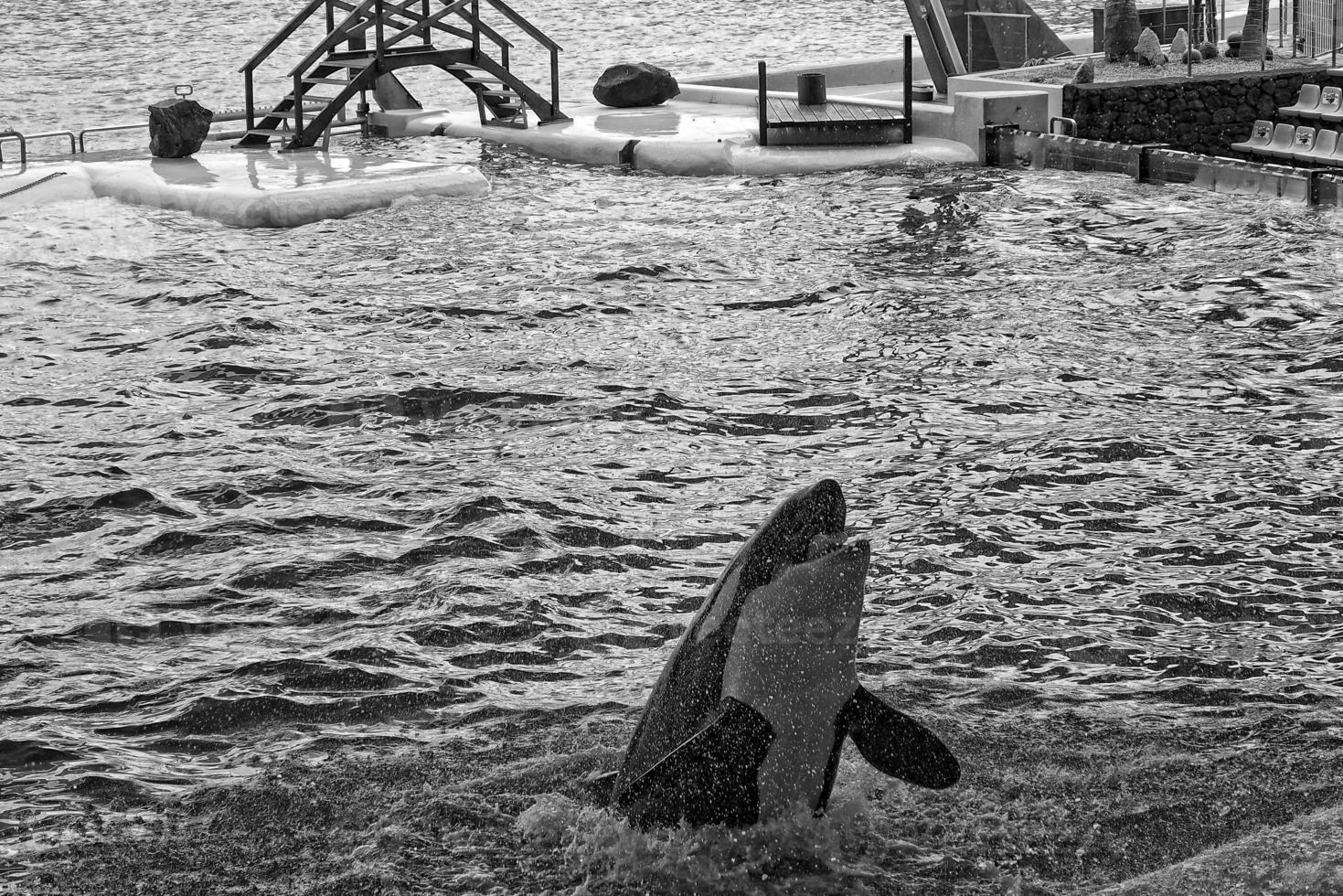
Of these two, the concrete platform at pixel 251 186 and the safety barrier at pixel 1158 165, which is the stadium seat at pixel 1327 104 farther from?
the concrete platform at pixel 251 186

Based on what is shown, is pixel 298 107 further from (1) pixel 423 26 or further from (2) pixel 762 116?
(2) pixel 762 116

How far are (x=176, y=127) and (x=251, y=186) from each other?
9.83ft

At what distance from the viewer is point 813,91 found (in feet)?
69.3

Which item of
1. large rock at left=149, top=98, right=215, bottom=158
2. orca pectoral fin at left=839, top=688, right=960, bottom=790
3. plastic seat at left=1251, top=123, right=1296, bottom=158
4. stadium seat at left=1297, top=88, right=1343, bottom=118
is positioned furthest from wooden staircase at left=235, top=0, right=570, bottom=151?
orca pectoral fin at left=839, top=688, right=960, bottom=790

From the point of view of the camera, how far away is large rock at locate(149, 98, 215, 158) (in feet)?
66.8

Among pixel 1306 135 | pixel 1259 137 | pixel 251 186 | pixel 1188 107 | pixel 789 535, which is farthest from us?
pixel 1188 107

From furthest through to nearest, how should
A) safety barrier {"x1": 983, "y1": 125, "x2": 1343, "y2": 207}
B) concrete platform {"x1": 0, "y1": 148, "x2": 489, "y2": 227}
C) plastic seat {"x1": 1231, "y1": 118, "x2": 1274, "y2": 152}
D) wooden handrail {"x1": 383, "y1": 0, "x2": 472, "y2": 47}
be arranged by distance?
wooden handrail {"x1": 383, "y1": 0, "x2": 472, "y2": 47}
plastic seat {"x1": 1231, "y1": 118, "x2": 1274, "y2": 152}
concrete platform {"x1": 0, "y1": 148, "x2": 489, "y2": 227}
safety barrier {"x1": 983, "y1": 125, "x2": 1343, "y2": 207}

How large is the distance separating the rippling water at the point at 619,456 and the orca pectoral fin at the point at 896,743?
2.04m

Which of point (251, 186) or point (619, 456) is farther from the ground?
point (251, 186)

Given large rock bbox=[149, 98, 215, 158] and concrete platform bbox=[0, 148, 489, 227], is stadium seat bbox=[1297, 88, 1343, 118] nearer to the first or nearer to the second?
concrete platform bbox=[0, 148, 489, 227]

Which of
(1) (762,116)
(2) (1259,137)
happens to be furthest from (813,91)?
(2) (1259,137)

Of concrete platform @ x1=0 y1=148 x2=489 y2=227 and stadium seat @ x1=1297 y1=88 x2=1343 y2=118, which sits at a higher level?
stadium seat @ x1=1297 y1=88 x2=1343 y2=118

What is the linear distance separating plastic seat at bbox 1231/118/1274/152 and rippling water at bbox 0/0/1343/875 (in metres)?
2.56

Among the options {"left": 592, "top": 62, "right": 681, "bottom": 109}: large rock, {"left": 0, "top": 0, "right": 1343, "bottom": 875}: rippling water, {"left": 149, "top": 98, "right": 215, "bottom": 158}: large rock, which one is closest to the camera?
{"left": 0, "top": 0, "right": 1343, "bottom": 875}: rippling water
